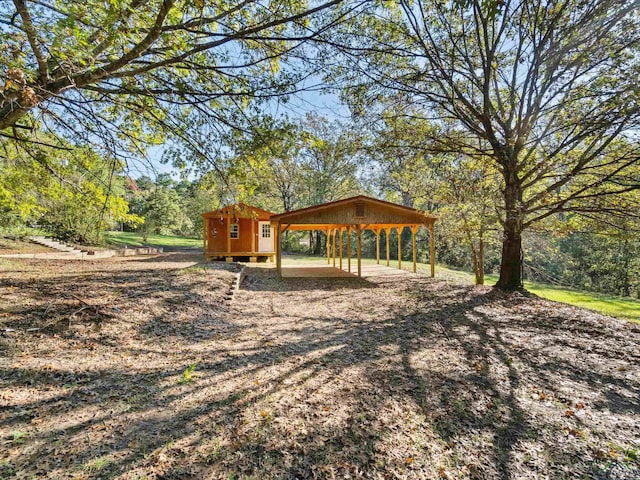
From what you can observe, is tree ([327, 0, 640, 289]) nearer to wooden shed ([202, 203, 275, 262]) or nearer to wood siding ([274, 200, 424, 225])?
wood siding ([274, 200, 424, 225])

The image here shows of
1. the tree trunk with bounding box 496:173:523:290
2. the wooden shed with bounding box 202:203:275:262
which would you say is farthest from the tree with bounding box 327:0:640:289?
the wooden shed with bounding box 202:203:275:262

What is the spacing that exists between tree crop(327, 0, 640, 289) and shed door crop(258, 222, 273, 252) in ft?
37.2

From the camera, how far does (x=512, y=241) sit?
9141 millimetres

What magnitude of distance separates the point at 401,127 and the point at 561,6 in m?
4.17

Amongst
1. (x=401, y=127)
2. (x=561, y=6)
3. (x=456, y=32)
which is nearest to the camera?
(x=561, y=6)

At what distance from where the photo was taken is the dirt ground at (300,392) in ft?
7.84

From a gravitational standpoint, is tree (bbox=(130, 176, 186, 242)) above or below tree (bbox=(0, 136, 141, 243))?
above

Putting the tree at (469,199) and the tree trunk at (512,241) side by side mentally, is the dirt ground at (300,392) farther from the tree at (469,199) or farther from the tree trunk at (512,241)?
the tree at (469,199)

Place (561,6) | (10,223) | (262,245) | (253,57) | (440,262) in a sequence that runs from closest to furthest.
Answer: (253,57) < (561,6) < (10,223) < (262,245) < (440,262)

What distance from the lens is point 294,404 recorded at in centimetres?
319

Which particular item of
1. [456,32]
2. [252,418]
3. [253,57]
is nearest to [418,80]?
[456,32]

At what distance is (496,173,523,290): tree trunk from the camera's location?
8.46 m

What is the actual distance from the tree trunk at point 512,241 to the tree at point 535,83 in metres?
0.03

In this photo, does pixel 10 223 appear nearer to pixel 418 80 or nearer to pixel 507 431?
pixel 418 80
